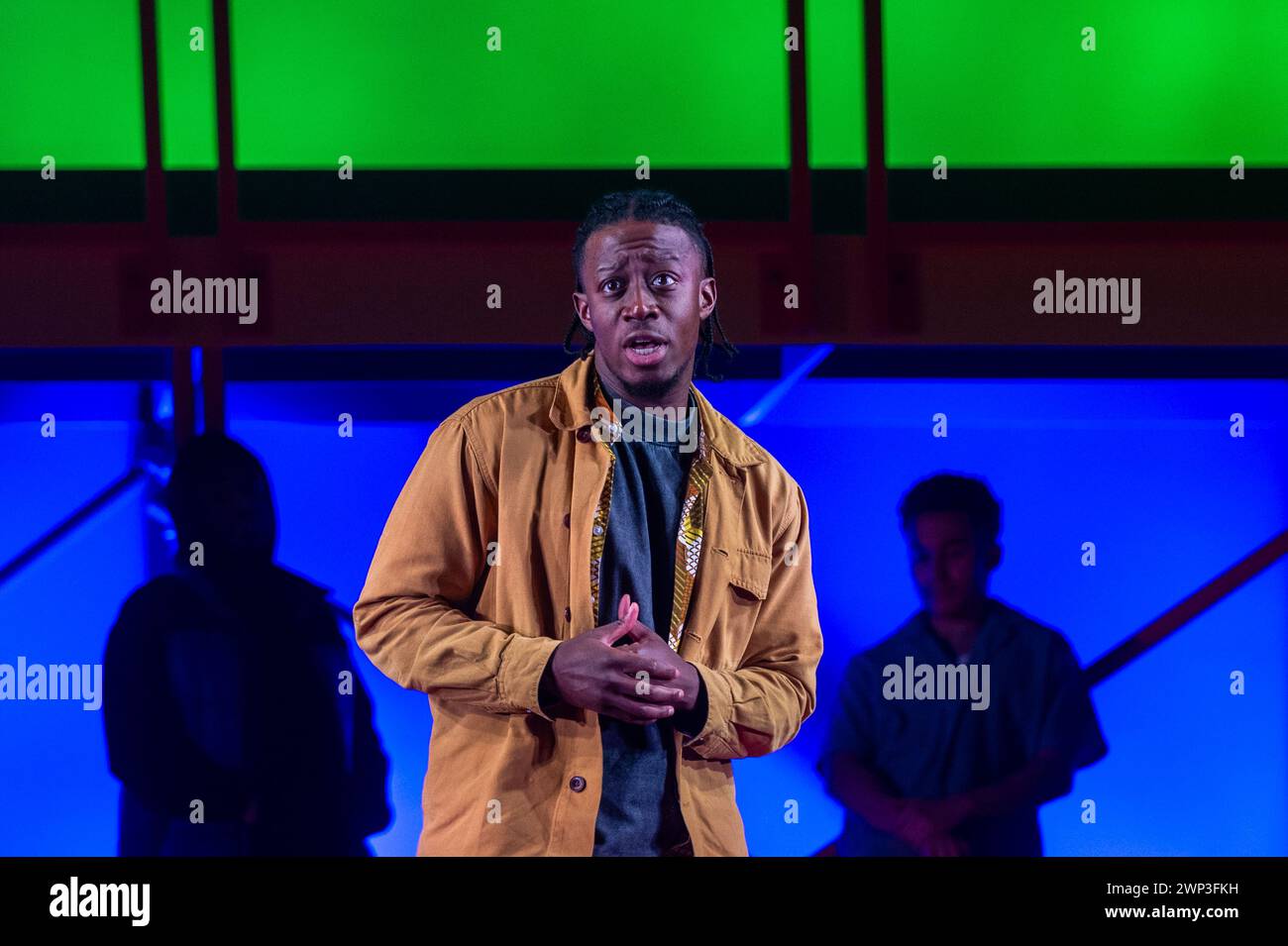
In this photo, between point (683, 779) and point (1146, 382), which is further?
point (1146, 382)

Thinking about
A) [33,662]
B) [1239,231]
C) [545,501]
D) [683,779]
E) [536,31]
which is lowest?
[683,779]

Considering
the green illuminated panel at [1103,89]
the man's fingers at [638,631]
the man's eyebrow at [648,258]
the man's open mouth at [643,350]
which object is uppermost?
the green illuminated panel at [1103,89]

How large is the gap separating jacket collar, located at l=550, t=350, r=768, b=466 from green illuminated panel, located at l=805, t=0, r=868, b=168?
2.41 feet

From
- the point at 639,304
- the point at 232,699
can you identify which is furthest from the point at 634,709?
the point at 232,699

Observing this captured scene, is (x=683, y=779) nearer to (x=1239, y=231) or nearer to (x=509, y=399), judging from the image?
(x=509, y=399)

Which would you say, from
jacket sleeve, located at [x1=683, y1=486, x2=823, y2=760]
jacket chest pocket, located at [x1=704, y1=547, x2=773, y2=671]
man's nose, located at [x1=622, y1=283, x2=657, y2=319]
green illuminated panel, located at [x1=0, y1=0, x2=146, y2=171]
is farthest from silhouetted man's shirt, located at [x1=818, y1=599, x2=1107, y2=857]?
green illuminated panel, located at [x1=0, y1=0, x2=146, y2=171]

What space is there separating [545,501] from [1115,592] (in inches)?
58.0

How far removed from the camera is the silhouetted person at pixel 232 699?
3.60m

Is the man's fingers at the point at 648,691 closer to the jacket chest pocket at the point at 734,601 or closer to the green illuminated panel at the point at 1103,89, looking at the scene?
the jacket chest pocket at the point at 734,601

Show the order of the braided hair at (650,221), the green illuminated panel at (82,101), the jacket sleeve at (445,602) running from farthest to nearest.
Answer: the green illuminated panel at (82,101) → the braided hair at (650,221) → the jacket sleeve at (445,602)

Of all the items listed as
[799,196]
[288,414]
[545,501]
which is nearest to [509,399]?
[545,501]

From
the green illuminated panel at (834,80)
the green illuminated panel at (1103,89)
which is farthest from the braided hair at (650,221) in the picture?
the green illuminated panel at (1103,89)

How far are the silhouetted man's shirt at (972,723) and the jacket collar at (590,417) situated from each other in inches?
23.9

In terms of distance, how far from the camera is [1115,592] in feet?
11.9
